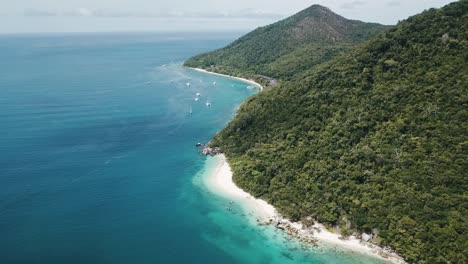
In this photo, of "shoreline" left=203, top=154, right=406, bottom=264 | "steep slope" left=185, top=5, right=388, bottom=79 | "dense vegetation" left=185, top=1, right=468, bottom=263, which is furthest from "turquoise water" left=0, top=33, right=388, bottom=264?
"steep slope" left=185, top=5, right=388, bottom=79

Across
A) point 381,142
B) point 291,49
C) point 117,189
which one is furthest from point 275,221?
point 291,49

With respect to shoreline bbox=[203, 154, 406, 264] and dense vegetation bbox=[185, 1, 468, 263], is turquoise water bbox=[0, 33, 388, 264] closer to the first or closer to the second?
shoreline bbox=[203, 154, 406, 264]

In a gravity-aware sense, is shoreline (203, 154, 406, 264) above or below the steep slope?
below

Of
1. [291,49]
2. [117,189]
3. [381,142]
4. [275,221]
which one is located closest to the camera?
[275,221]

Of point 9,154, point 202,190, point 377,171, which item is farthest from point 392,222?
point 9,154

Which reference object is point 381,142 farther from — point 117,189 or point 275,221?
point 117,189

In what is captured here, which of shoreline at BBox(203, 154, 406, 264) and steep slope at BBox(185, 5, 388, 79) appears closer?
shoreline at BBox(203, 154, 406, 264)

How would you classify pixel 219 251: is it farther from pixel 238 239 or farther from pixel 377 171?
pixel 377 171
